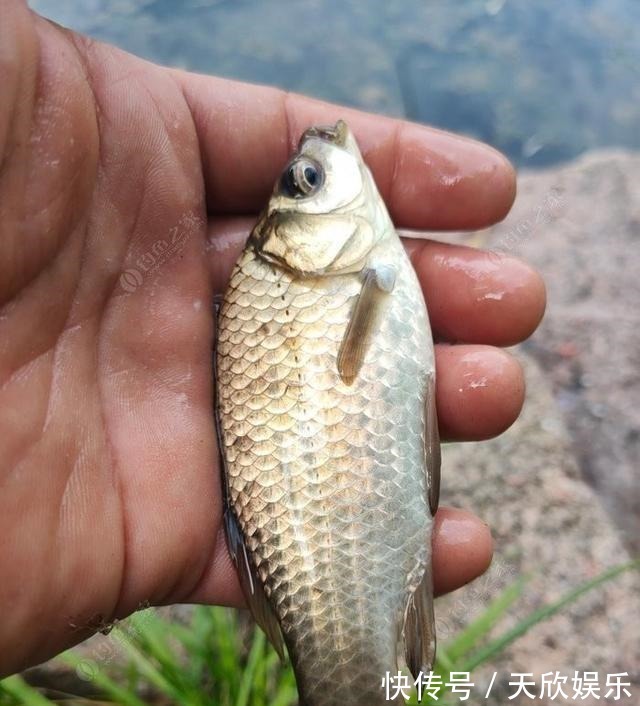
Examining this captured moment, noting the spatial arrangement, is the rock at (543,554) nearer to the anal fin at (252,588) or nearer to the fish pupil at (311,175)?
the anal fin at (252,588)

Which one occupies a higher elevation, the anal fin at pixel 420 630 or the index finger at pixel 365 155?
the index finger at pixel 365 155

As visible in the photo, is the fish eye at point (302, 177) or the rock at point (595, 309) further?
the rock at point (595, 309)

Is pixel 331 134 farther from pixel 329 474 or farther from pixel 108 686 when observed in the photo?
pixel 108 686

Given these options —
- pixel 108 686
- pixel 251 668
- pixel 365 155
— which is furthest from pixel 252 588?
pixel 365 155

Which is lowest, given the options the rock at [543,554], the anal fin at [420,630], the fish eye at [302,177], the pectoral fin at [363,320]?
the rock at [543,554]

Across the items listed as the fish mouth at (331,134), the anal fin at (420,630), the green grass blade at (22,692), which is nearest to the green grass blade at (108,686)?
the green grass blade at (22,692)

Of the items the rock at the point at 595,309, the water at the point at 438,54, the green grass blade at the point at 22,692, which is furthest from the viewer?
the water at the point at 438,54

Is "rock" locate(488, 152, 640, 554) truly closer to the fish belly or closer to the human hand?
the human hand
